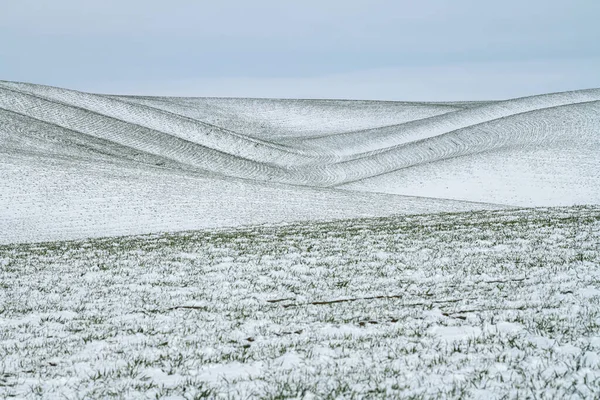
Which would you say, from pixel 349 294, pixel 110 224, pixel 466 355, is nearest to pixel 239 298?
pixel 349 294

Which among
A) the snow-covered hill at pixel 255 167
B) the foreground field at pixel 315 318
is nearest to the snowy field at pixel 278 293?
the foreground field at pixel 315 318

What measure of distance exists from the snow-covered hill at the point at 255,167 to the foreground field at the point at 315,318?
1532 cm

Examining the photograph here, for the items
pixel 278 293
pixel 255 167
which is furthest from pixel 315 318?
pixel 255 167

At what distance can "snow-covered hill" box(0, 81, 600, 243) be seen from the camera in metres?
36.8

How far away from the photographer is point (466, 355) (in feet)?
27.9

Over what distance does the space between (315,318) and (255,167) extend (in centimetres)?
6267

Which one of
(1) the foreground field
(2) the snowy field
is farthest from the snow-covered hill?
(1) the foreground field

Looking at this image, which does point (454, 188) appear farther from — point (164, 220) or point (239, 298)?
point (239, 298)

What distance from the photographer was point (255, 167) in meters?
73.6

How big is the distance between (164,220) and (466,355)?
91.0 feet

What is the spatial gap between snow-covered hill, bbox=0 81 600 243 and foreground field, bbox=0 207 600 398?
15.3 m

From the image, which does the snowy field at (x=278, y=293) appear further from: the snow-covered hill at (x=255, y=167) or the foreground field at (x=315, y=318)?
the snow-covered hill at (x=255, y=167)

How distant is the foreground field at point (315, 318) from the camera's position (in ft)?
25.5

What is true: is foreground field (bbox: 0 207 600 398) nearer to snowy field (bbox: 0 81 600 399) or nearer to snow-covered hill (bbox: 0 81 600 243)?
snowy field (bbox: 0 81 600 399)
